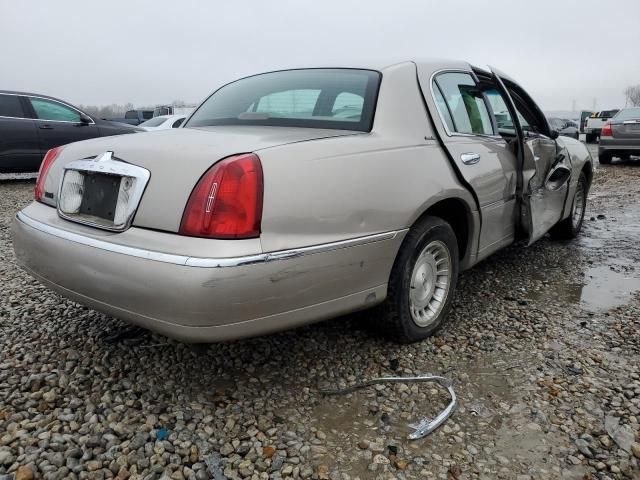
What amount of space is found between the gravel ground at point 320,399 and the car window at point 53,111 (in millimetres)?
6222

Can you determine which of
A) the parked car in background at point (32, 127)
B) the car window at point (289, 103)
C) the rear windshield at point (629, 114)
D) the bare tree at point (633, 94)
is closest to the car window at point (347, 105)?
the car window at point (289, 103)

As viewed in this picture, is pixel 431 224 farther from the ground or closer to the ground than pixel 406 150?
closer to the ground

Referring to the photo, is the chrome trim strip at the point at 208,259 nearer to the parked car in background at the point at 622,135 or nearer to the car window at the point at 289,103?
the car window at the point at 289,103

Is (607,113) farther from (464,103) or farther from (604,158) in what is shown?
(464,103)

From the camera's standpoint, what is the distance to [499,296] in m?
3.48

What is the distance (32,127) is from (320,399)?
7.98 m

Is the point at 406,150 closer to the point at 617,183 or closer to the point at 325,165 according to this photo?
the point at 325,165

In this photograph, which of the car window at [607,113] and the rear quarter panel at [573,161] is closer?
the rear quarter panel at [573,161]

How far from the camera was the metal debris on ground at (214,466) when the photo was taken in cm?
174

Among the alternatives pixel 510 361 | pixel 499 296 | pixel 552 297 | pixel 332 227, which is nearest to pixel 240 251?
pixel 332 227

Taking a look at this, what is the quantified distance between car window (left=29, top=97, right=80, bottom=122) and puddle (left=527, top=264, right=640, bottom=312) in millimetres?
8066

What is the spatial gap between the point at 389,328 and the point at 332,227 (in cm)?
80

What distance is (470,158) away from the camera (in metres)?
2.83

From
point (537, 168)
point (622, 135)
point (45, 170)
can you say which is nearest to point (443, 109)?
point (537, 168)
